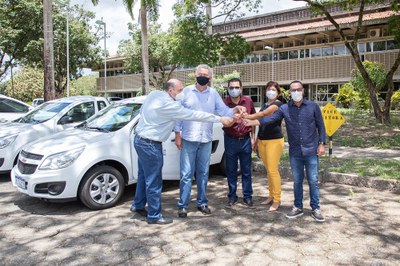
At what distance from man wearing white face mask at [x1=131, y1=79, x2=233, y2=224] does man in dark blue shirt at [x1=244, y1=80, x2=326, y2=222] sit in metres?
0.88

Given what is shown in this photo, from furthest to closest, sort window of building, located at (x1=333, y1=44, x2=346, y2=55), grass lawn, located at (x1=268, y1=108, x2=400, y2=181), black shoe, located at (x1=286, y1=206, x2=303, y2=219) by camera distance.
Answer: window of building, located at (x1=333, y1=44, x2=346, y2=55)
grass lawn, located at (x1=268, y1=108, x2=400, y2=181)
black shoe, located at (x1=286, y1=206, x2=303, y2=219)

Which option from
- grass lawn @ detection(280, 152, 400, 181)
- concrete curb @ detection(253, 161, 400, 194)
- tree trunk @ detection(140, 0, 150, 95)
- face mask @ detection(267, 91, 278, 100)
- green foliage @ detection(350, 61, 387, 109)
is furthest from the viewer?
green foliage @ detection(350, 61, 387, 109)

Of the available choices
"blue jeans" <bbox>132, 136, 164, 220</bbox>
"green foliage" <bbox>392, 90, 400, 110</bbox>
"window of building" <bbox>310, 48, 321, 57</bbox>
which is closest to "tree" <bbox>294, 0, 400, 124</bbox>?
"green foliage" <bbox>392, 90, 400, 110</bbox>

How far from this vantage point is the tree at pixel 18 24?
28.4 metres

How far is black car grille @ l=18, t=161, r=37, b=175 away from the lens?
5.27 m

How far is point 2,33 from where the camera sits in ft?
93.4

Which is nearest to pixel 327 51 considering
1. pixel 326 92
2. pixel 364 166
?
pixel 326 92

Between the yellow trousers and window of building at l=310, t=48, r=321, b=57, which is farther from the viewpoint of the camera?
window of building at l=310, t=48, r=321, b=57

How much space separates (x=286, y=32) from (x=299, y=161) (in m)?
21.7

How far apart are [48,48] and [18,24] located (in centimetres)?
1861

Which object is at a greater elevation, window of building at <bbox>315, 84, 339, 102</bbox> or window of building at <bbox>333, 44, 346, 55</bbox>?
window of building at <bbox>333, 44, 346, 55</bbox>

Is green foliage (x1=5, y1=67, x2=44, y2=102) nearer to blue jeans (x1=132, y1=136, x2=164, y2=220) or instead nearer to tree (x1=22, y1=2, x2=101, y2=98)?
tree (x1=22, y1=2, x2=101, y2=98)

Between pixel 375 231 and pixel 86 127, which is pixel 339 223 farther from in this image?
pixel 86 127

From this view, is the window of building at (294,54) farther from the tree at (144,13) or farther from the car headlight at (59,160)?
the car headlight at (59,160)
